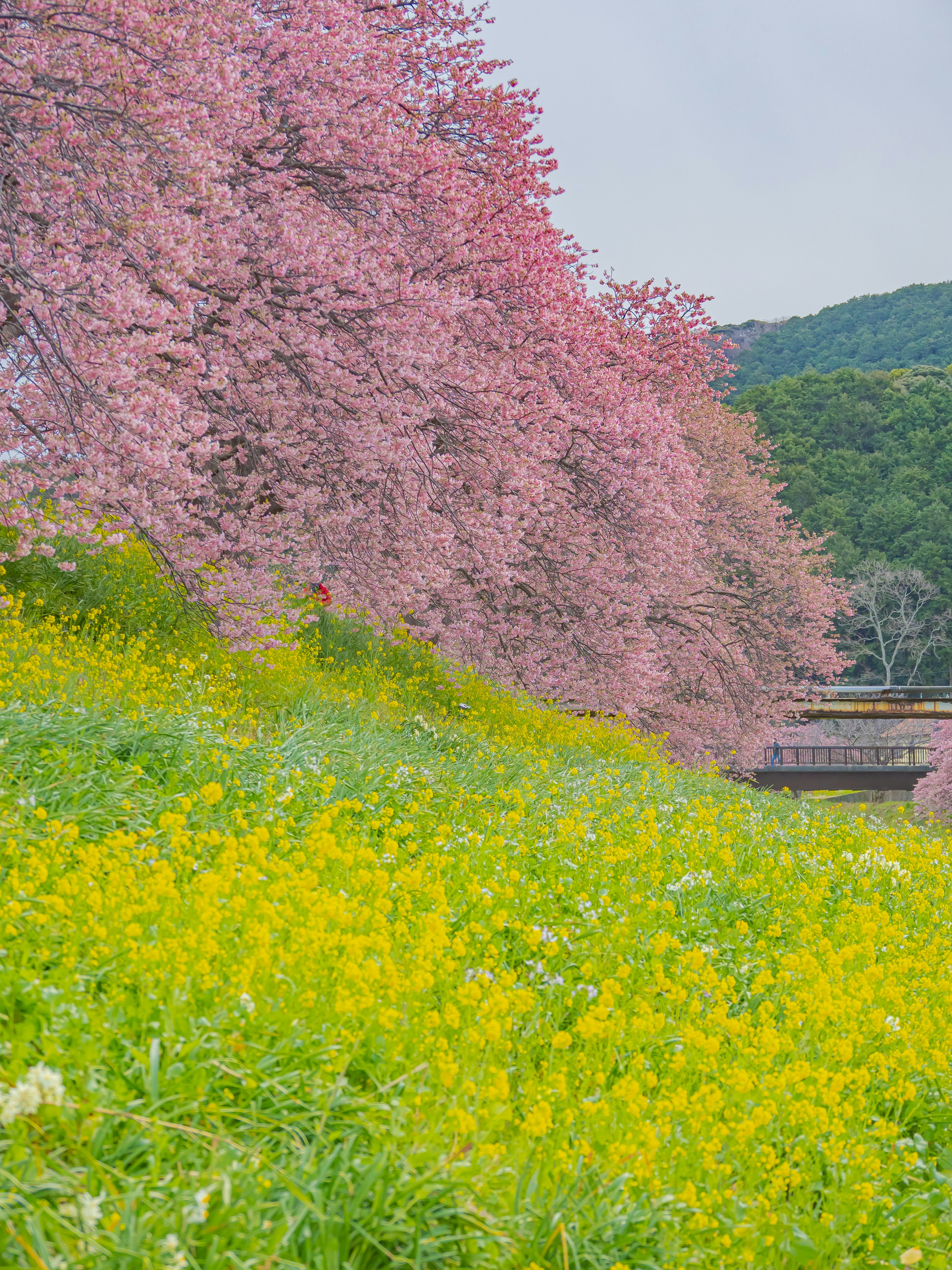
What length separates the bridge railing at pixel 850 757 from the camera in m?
38.8

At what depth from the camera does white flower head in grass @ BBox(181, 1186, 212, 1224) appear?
221 centimetres

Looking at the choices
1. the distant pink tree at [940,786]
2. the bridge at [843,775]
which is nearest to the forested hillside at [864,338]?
the bridge at [843,775]

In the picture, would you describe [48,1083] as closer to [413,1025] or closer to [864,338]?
[413,1025]

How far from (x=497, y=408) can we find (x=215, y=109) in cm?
466

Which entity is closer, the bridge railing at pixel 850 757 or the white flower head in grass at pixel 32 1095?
the white flower head in grass at pixel 32 1095

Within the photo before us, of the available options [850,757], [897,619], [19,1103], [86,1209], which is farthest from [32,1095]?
[897,619]

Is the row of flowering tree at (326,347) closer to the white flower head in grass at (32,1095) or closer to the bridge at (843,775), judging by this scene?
the white flower head in grass at (32,1095)

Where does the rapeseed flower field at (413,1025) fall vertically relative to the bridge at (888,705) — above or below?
above

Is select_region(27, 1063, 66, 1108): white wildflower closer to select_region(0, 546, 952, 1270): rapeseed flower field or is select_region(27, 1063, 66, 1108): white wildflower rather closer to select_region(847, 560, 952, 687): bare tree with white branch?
select_region(0, 546, 952, 1270): rapeseed flower field

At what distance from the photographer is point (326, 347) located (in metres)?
8.73

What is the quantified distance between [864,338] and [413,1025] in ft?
289

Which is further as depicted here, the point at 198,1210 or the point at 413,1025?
the point at 413,1025

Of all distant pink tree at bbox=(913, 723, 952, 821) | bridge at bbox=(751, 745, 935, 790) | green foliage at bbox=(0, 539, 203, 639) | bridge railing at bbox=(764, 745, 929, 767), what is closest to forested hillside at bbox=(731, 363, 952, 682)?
bridge railing at bbox=(764, 745, 929, 767)

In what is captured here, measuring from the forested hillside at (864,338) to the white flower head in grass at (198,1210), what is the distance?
7834 centimetres
